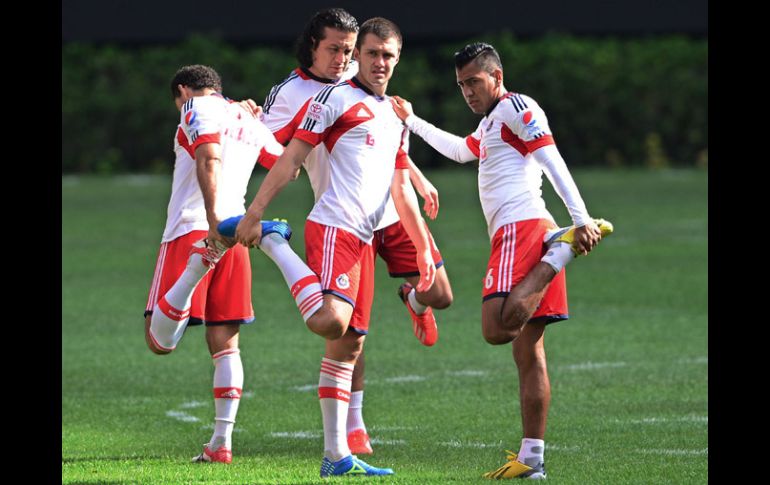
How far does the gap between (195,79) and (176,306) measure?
1295 mm

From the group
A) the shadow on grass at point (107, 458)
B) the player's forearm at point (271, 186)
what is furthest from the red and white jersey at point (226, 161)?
the shadow on grass at point (107, 458)

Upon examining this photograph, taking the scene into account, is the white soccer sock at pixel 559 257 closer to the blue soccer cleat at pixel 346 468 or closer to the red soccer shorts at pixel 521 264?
the red soccer shorts at pixel 521 264

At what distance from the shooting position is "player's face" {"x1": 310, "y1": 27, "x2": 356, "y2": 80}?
793 cm

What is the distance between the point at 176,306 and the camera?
7.75 m

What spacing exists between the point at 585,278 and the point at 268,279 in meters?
3.58

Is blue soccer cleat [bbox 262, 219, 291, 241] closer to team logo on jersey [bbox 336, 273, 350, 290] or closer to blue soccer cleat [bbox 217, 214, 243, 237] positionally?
blue soccer cleat [bbox 217, 214, 243, 237]

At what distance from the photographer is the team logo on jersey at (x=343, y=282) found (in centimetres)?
710

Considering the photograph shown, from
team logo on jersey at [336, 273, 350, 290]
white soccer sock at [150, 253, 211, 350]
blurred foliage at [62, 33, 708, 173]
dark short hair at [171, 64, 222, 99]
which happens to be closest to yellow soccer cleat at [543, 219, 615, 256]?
team logo on jersey at [336, 273, 350, 290]

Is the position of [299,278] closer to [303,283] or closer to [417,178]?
[303,283]

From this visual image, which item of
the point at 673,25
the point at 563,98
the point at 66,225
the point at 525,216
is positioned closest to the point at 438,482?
the point at 525,216

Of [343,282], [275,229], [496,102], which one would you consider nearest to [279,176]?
[275,229]

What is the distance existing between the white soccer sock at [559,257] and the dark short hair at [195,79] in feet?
7.19

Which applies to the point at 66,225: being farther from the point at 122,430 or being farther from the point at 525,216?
the point at 525,216

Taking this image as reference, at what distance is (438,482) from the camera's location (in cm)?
707
